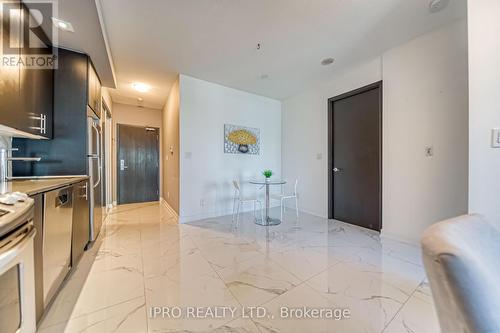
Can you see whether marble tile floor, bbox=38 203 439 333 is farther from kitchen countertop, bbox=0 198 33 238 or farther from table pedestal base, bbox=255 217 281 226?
kitchen countertop, bbox=0 198 33 238

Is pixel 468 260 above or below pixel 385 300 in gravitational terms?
above

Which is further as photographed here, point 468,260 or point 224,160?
point 224,160

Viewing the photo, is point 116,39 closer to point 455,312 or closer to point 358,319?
point 455,312

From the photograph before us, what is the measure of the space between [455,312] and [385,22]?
2.79 meters

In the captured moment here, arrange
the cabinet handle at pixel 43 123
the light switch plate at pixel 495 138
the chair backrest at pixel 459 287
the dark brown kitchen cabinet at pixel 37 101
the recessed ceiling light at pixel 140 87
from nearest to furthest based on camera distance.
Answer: the chair backrest at pixel 459 287, the light switch plate at pixel 495 138, the dark brown kitchen cabinet at pixel 37 101, the cabinet handle at pixel 43 123, the recessed ceiling light at pixel 140 87

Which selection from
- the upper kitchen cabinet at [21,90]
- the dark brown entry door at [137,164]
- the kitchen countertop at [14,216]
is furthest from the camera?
the dark brown entry door at [137,164]

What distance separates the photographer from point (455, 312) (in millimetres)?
431

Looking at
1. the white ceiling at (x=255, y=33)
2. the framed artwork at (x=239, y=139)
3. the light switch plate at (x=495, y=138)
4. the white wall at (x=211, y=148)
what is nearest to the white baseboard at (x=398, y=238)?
the light switch plate at (x=495, y=138)

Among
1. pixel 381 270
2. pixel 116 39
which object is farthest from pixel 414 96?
pixel 116 39

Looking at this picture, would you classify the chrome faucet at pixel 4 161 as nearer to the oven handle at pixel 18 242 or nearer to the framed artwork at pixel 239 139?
the oven handle at pixel 18 242

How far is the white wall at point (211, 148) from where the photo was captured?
11.7 feet

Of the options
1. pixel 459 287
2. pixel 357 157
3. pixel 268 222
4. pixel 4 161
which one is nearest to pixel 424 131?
pixel 357 157

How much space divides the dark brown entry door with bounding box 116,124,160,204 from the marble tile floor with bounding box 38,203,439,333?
2.49m

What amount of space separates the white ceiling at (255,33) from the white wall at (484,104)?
83 cm
